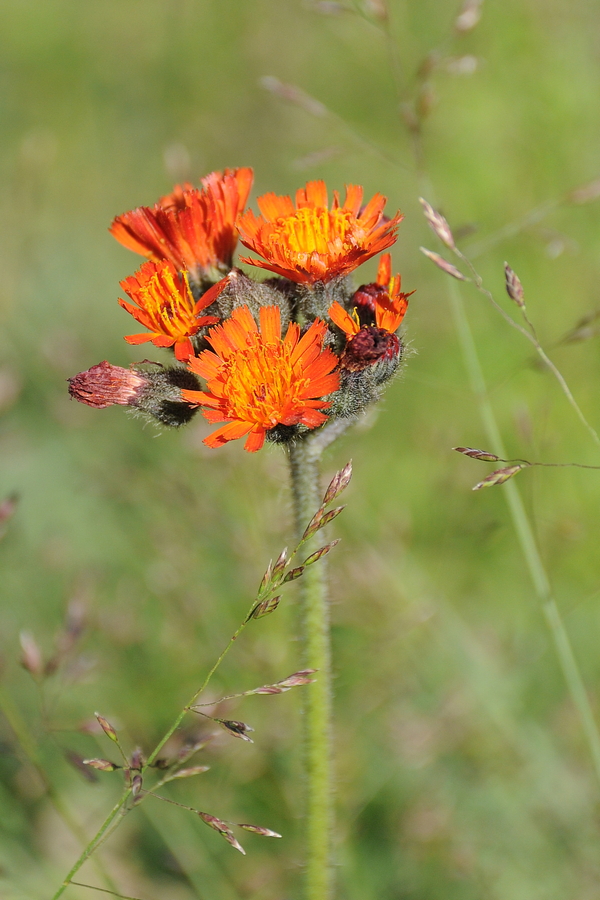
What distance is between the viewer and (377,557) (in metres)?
4.13

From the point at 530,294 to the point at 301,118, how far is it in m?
4.14

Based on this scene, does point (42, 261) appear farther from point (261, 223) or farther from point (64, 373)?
point (261, 223)

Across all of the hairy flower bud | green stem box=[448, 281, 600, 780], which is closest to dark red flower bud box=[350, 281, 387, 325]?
the hairy flower bud

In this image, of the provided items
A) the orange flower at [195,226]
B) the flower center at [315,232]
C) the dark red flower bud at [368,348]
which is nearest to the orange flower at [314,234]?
the flower center at [315,232]

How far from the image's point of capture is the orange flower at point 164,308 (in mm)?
2479

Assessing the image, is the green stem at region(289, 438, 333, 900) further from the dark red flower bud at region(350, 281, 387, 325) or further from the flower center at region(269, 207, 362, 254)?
the flower center at region(269, 207, 362, 254)

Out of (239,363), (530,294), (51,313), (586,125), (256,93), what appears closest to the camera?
(239,363)

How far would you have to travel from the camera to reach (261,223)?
8.61 feet

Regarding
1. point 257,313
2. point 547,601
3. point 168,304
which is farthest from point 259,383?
point 547,601

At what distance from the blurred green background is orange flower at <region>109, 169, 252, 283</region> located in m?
0.80

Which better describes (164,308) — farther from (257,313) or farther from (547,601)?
(547,601)

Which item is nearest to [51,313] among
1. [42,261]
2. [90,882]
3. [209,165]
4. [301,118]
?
[42,261]

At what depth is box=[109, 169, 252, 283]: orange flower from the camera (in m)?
2.56

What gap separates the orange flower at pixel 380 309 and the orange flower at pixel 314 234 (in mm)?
112
